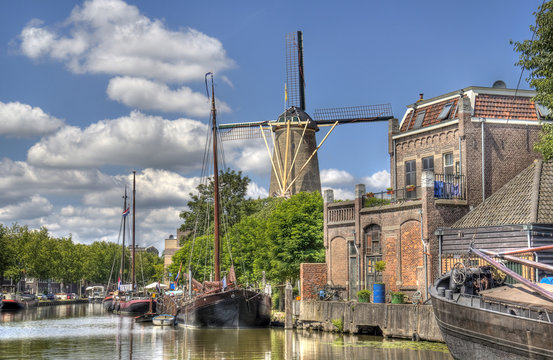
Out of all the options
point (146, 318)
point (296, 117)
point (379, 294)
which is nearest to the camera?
point (379, 294)

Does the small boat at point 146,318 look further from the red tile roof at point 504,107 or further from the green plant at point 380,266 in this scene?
the red tile roof at point 504,107

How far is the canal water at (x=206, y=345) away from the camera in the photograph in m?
31.3

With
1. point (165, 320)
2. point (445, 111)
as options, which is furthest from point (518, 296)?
point (165, 320)

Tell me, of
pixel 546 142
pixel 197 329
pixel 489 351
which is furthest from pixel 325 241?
pixel 489 351

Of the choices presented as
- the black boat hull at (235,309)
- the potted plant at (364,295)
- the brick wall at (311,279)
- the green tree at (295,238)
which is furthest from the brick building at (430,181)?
the green tree at (295,238)

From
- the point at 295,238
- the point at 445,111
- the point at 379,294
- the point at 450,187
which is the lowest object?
the point at 379,294

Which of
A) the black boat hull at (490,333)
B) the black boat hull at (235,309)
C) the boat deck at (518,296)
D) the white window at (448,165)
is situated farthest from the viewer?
the black boat hull at (235,309)

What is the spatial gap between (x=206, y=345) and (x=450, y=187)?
16315 mm

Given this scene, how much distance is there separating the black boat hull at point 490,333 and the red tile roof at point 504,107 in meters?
18.4

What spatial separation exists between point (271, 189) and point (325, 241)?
30.9 metres

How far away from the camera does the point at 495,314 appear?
22000mm

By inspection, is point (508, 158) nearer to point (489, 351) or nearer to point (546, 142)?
point (546, 142)

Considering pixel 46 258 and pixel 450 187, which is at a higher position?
pixel 450 187

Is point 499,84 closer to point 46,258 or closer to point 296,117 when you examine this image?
point 296,117
